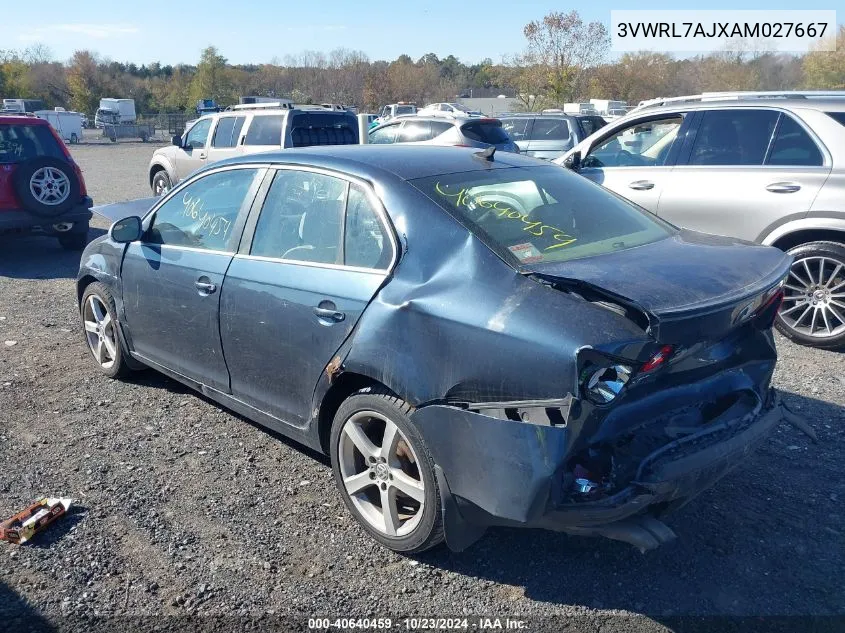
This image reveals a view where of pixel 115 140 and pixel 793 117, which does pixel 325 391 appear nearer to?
pixel 793 117

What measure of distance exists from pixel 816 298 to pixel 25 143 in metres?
9.03

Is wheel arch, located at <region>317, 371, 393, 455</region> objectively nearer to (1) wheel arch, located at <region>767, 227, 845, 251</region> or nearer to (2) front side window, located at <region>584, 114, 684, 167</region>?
(1) wheel arch, located at <region>767, 227, 845, 251</region>

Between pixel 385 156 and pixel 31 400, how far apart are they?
308 centimetres

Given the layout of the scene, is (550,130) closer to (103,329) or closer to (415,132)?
(415,132)

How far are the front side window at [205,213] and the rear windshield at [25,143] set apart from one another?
5855 millimetres

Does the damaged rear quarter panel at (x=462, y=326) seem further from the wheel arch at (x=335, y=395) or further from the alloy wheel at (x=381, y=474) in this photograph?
the alloy wheel at (x=381, y=474)

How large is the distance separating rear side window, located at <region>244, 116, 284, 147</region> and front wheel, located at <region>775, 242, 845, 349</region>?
8.21 m

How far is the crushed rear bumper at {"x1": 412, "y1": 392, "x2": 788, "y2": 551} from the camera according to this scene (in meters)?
2.60

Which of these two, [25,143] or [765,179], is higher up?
[765,179]

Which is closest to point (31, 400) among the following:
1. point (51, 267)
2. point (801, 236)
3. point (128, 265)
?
point (128, 265)

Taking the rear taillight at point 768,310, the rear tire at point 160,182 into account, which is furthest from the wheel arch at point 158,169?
the rear taillight at point 768,310

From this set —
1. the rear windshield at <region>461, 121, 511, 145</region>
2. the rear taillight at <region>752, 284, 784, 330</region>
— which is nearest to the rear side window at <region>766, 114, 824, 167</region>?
the rear taillight at <region>752, 284, 784, 330</region>

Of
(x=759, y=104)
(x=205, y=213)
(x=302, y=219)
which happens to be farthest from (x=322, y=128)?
(x=302, y=219)

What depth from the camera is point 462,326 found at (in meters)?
2.82
